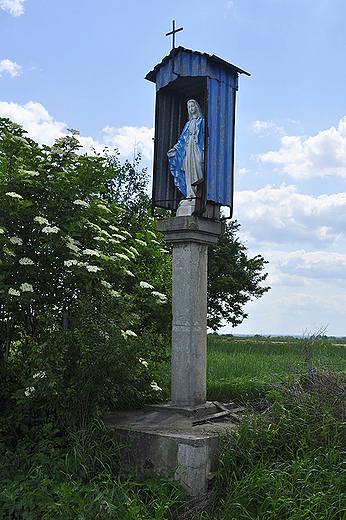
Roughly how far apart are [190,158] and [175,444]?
362cm

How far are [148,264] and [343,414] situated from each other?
4.30m

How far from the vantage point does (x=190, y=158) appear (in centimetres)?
675

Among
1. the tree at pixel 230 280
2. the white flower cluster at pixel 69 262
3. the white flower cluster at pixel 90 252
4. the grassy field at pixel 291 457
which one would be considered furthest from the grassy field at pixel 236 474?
the tree at pixel 230 280

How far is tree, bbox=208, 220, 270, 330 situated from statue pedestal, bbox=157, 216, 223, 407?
1292cm

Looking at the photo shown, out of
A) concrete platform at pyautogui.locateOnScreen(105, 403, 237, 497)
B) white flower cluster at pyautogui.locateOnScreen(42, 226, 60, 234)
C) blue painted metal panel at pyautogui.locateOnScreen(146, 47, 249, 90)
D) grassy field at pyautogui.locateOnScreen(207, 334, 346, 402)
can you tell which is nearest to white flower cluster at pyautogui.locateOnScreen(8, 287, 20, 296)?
white flower cluster at pyautogui.locateOnScreen(42, 226, 60, 234)

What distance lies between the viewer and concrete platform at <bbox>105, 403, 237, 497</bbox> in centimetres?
496

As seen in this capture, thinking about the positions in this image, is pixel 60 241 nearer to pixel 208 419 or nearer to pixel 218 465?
pixel 208 419

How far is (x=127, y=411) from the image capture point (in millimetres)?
6805

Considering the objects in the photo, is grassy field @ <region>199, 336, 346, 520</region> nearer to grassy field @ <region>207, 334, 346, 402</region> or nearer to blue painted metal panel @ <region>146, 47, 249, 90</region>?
grassy field @ <region>207, 334, 346, 402</region>

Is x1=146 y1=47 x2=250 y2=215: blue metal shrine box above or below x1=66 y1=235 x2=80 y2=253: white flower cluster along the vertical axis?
above

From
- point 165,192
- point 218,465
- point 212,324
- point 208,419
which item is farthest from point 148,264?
point 212,324

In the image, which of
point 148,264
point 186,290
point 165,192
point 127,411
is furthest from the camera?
point 148,264

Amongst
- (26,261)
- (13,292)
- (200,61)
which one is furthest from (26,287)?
(200,61)

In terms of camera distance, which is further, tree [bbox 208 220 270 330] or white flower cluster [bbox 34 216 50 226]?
tree [bbox 208 220 270 330]
